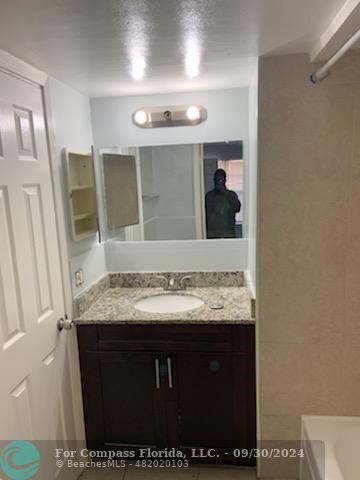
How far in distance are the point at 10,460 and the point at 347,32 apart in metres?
1.99

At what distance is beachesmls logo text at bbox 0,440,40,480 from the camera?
1385mm

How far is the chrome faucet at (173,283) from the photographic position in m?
2.36

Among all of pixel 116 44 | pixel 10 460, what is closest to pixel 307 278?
pixel 116 44

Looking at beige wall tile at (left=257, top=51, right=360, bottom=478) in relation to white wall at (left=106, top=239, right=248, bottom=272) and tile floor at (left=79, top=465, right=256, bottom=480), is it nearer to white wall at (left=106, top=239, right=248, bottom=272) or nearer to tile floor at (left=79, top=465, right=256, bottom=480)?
tile floor at (left=79, top=465, right=256, bottom=480)

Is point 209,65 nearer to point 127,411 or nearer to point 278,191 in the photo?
point 278,191

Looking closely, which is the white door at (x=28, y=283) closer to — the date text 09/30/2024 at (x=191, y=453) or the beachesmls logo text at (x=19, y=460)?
the beachesmls logo text at (x=19, y=460)

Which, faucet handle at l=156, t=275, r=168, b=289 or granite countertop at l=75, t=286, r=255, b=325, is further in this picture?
faucet handle at l=156, t=275, r=168, b=289

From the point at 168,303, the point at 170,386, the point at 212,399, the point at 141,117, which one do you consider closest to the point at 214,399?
the point at 212,399

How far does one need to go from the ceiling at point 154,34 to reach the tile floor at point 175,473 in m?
2.11

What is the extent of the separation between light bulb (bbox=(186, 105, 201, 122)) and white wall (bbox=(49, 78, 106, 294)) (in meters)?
0.63

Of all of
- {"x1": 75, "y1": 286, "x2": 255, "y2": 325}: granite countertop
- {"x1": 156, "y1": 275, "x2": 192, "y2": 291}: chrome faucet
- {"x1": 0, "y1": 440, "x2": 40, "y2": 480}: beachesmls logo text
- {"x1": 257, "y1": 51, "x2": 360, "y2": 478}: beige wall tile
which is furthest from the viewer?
{"x1": 156, "y1": 275, "x2": 192, "y2": 291}: chrome faucet

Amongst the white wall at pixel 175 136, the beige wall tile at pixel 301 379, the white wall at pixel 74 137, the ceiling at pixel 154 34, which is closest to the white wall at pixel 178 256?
the white wall at pixel 175 136

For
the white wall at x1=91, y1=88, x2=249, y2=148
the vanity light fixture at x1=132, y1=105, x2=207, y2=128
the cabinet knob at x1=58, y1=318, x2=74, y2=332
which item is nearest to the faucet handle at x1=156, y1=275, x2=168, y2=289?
the cabinet knob at x1=58, y1=318, x2=74, y2=332

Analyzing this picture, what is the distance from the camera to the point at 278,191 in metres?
1.70
